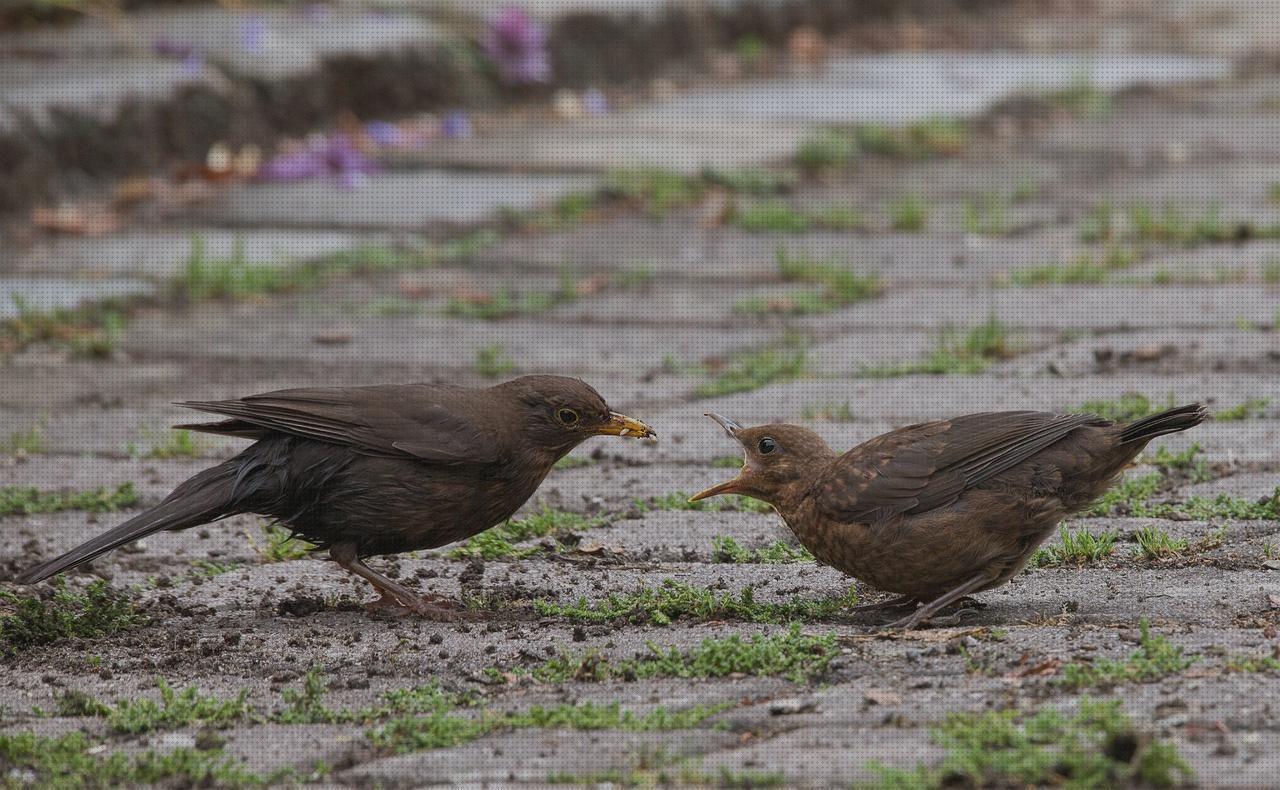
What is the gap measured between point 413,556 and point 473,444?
765 millimetres

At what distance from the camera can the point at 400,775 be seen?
128 inches

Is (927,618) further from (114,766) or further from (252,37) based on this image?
(252,37)

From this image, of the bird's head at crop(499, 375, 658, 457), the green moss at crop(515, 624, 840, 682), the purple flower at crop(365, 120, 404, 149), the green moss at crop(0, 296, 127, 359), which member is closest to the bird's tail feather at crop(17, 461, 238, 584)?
the bird's head at crop(499, 375, 658, 457)

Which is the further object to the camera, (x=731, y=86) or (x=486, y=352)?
(x=731, y=86)

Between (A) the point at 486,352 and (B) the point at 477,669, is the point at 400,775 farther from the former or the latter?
(A) the point at 486,352

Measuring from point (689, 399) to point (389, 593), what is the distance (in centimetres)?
205

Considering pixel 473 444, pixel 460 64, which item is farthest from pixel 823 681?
pixel 460 64

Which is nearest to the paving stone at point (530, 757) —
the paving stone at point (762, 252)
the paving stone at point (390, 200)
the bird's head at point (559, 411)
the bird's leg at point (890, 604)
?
the bird's leg at point (890, 604)

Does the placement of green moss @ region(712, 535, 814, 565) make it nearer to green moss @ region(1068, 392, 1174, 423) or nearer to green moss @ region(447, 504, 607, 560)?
green moss @ region(447, 504, 607, 560)

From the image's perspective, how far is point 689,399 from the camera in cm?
652

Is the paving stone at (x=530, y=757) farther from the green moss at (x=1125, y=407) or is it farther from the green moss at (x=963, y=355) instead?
the green moss at (x=963, y=355)

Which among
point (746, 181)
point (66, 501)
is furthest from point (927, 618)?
point (746, 181)

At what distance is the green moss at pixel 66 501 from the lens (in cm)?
563

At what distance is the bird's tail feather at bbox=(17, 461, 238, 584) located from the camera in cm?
449
